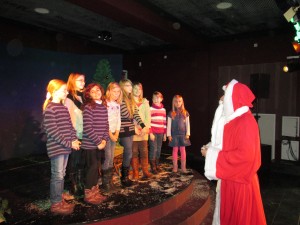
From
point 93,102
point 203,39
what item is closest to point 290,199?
point 93,102

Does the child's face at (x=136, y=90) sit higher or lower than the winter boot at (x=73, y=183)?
higher

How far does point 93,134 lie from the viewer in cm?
344

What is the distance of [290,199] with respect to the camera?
4.76 meters

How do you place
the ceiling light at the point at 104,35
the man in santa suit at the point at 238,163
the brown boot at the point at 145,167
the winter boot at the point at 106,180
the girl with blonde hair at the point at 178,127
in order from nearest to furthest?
the man in santa suit at the point at 238,163 → the winter boot at the point at 106,180 → the brown boot at the point at 145,167 → the girl with blonde hair at the point at 178,127 → the ceiling light at the point at 104,35

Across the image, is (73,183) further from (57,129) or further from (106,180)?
(57,129)

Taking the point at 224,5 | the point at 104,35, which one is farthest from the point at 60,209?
the point at 104,35

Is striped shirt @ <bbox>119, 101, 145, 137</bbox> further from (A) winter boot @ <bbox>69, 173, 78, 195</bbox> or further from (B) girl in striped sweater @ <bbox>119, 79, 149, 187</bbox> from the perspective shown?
(A) winter boot @ <bbox>69, 173, 78, 195</bbox>

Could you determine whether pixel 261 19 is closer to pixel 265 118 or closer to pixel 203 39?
pixel 203 39

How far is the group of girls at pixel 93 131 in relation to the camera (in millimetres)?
3178

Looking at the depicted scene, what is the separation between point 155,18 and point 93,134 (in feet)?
11.2

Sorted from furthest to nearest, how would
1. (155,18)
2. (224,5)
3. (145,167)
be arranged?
(155,18) → (224,5) → (145,167)

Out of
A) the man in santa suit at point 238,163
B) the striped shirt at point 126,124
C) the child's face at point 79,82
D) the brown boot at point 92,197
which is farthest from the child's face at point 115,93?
the man in santa suit at point 238,163

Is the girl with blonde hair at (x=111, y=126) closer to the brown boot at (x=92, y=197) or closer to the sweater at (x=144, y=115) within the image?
the brown boot at (x=92, y=197)

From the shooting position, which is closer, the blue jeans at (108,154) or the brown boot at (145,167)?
the blue jeans at (108,154)
